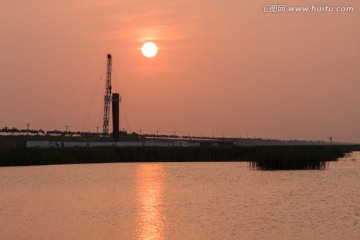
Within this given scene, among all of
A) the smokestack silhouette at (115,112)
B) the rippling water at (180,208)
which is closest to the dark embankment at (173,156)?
the rippling water at (180,208)

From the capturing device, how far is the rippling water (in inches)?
1350

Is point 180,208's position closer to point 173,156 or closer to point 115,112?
point 173,156

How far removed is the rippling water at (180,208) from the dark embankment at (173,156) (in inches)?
481

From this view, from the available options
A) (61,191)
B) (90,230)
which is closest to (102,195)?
(61,191)

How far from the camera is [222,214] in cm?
4069

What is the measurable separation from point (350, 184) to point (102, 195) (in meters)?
24.4

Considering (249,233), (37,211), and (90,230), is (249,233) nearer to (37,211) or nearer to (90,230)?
(90,230)

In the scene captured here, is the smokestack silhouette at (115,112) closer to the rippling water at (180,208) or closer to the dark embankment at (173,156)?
the dark embankment at (173,156)

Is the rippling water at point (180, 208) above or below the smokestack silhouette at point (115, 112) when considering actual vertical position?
below

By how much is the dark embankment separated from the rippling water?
12.2 m

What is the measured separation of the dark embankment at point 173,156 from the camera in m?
84.4

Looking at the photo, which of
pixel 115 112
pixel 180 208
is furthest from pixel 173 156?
pixel 180 208

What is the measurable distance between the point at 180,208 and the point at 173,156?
74.5m

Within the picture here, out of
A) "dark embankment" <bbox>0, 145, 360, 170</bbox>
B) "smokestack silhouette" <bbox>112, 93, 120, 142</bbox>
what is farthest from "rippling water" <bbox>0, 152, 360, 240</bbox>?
"smokestack silhouette" <bbox>112, 93, 120, 142</bbox>
